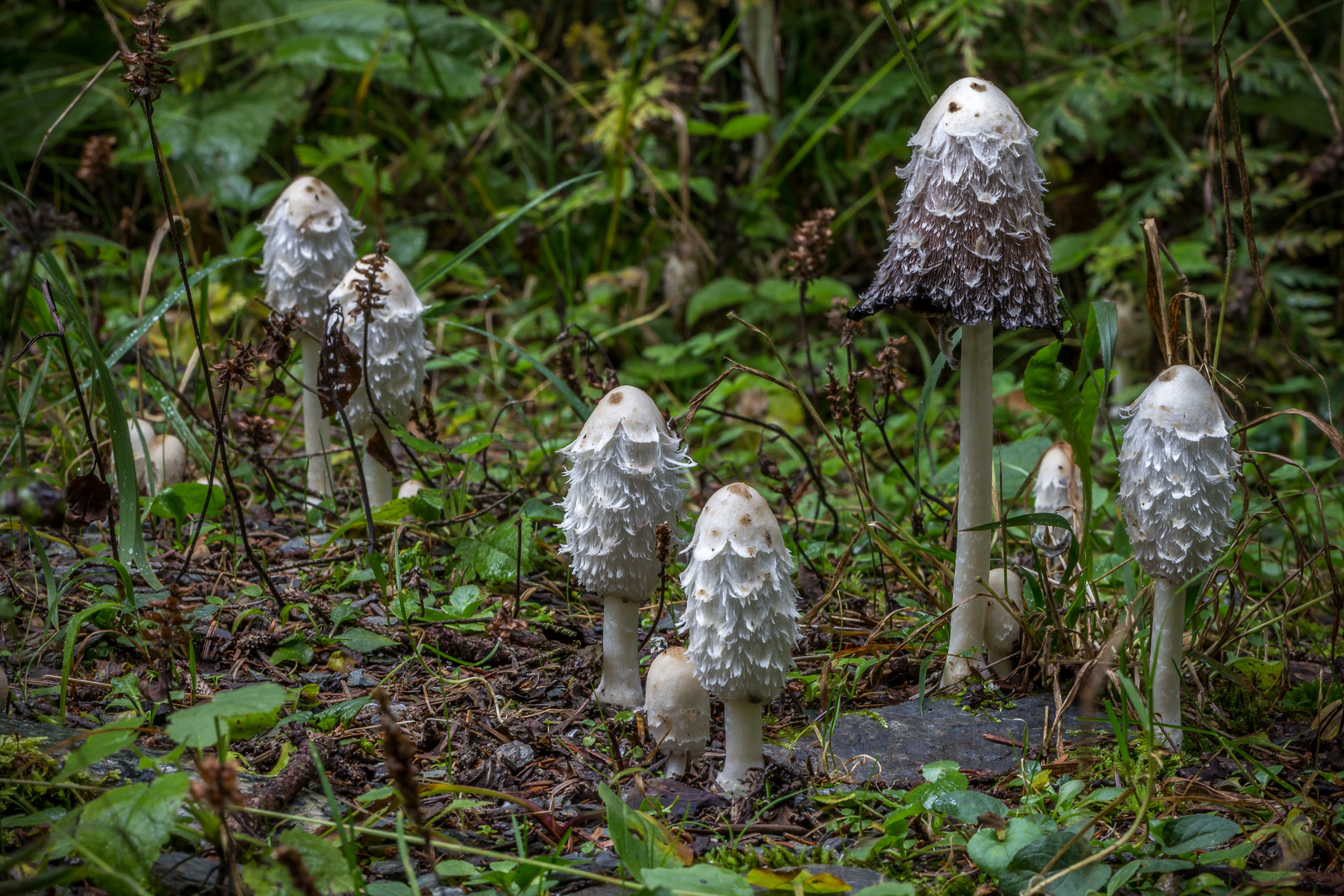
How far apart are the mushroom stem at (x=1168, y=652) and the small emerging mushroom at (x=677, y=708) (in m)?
1.00

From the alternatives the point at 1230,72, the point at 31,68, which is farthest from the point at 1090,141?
the point at 31,68

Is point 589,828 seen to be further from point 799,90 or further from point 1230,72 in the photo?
point 799,90

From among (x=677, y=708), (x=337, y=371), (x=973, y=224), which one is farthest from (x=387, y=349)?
(x=973, y=224)

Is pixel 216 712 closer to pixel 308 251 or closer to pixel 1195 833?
pixel 1195 833

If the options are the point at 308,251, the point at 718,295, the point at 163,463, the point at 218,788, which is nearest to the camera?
the point at 218,788

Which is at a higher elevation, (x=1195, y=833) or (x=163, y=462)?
(x=163, y=462)

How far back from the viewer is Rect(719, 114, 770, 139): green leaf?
4.89 metres

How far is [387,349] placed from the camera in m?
2.95

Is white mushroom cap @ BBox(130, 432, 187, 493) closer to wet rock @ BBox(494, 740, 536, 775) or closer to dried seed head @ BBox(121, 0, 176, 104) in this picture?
dried seed head @ BBox(121, 0, 176, 104)

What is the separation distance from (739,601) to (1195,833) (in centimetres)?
94

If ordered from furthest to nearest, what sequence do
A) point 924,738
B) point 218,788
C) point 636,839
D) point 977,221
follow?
point 924,738, point 977,221, point 636,839, point 218,788

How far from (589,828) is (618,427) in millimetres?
835

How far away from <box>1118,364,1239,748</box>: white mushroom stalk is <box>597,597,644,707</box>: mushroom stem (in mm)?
1135

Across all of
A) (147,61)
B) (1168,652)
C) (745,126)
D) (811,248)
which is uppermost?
(745,126)
